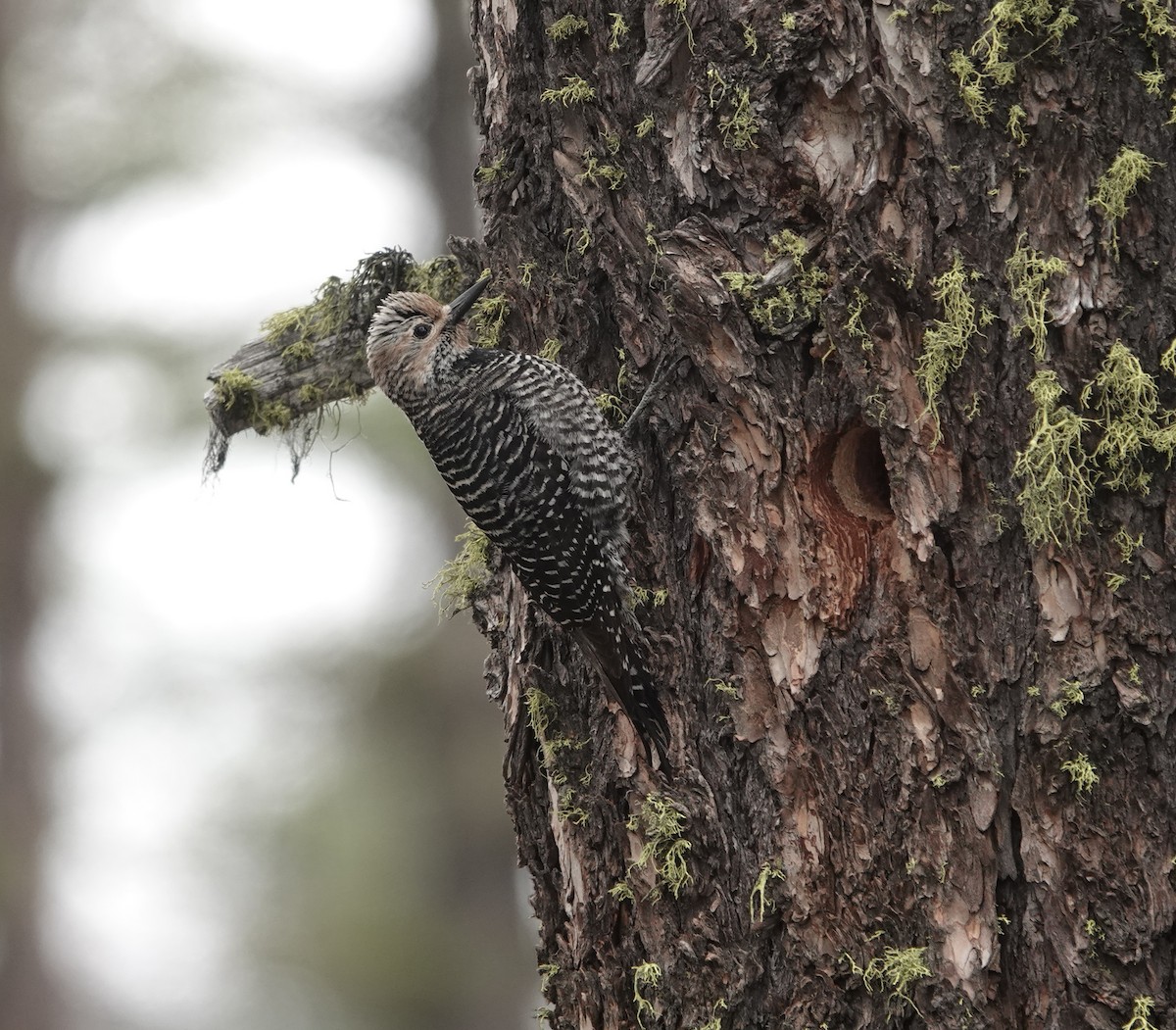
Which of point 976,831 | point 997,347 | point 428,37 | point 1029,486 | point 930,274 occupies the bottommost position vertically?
point 976,831

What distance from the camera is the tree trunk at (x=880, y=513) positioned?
2393mm

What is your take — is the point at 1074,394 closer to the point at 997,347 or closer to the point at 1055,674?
the point at 997,347

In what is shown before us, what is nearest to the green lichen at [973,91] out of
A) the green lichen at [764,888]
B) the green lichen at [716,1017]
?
the green lichen at [764,888]

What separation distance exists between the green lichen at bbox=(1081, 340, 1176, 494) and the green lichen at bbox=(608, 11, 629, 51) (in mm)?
1495

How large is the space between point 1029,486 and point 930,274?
0.53 m

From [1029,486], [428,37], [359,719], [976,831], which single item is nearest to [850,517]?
[1029,486]

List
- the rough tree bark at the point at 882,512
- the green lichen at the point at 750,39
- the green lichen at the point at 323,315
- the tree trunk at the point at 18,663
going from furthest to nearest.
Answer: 1. the tree trunk at the point at 18,663
2. the green lichen at the point at 323,315
3. the green lichen at the point at 750,39
4. the rough tree bark at the point at 882,512

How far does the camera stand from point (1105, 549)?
2.41 metres

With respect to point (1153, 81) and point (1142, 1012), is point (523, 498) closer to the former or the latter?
point (1153, 81)

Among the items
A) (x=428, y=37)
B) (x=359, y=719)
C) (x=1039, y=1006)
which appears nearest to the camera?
(x=1039, y=1006)

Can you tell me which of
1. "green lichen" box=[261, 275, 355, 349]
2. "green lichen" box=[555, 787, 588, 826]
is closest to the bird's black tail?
"green lichen" box=[555, 787, 588, 826]

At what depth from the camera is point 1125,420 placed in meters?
2.38

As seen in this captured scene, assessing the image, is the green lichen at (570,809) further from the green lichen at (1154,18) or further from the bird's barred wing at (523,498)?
the green lichen at (1154,18)

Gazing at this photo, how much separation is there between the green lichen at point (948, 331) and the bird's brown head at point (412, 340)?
1736 mm
